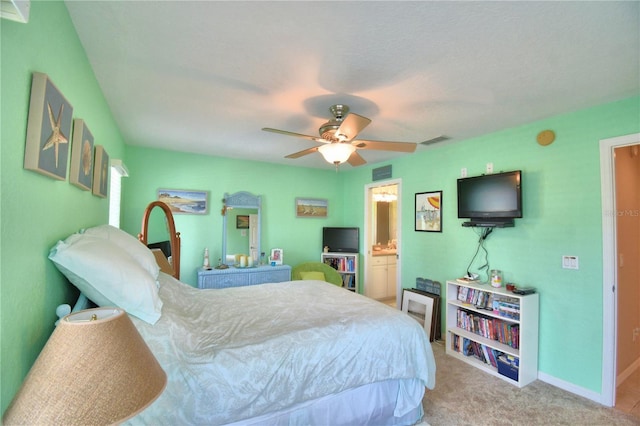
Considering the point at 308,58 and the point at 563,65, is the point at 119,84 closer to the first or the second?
the point at 308,58

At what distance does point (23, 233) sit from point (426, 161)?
4.04m

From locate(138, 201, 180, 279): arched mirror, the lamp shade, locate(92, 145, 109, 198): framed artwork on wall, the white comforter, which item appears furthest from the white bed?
locate(92, 145, 109, 198): framed artwork on wall

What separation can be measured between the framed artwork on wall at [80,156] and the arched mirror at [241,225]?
2714mm

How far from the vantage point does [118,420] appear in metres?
0.67

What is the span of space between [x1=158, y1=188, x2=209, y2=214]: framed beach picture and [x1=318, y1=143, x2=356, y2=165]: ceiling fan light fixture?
2.55 m

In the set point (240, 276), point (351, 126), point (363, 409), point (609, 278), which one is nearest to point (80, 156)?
point (351, 126)

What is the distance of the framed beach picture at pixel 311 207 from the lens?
16.9 feet

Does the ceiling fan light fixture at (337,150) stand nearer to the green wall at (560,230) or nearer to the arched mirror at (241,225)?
the green wall at (560,230)

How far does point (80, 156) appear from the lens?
1541 mm

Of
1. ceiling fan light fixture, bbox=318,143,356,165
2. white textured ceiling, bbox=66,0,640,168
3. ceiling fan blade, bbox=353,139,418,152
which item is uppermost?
white textured ceiling, bbox=66,0,640,168

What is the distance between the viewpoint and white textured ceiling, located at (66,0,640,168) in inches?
56.3

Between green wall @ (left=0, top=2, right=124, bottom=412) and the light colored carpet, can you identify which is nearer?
green wall @ (left=0, top=2, right=124, bottom=412)

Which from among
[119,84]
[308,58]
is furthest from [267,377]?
[119,84]

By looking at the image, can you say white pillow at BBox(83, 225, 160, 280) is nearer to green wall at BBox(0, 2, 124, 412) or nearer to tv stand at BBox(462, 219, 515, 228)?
green wall at BBox(0, 2, 124, 412)
